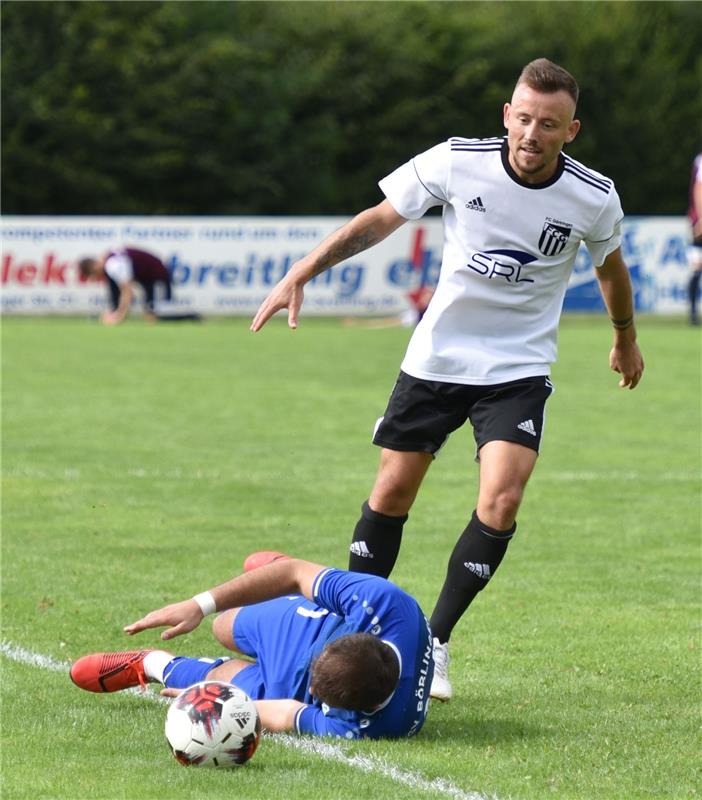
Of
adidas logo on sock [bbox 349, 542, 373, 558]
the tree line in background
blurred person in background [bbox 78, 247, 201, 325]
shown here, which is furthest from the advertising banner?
adidas logo on sock [bbox 349, 542, 373, 558]

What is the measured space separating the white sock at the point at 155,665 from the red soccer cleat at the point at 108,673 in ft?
0.06

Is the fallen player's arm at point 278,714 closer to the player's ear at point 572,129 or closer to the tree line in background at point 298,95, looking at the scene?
the player's ear at point 572,129

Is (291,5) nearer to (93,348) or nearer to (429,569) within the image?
(93,348)

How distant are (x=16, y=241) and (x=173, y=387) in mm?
13253

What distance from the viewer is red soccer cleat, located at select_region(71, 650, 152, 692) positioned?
5.67 metres

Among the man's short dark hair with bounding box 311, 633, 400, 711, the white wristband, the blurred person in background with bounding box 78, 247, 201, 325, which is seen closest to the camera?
the man's short dark hair with bounding box 311, 633, 400, 711

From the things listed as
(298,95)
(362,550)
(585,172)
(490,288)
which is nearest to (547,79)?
(585,172)

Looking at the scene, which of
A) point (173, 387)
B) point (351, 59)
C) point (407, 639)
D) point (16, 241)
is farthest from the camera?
point (351, 59)

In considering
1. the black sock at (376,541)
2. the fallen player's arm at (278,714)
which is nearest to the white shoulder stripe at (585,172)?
the black sock at (376,541)

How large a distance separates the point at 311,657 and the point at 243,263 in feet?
82.8

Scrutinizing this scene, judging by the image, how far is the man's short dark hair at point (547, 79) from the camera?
232 inches

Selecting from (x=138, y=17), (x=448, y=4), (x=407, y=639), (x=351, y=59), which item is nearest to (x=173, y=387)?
(x=407, y=639)

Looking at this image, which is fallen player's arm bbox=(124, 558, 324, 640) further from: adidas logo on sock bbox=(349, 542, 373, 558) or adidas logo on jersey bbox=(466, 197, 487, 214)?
adidas logo on jersey bbox=(466, 197, 487, 214)

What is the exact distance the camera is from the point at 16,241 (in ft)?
96.4
